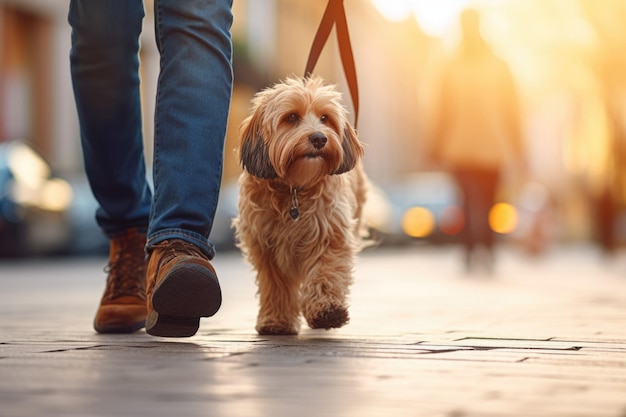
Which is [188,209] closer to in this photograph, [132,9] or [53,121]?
[132,9]

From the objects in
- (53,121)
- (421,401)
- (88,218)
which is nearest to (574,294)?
(421,401)

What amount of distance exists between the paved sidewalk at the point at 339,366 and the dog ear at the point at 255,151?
60 centimetres

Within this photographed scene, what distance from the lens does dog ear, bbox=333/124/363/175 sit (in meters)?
4.49

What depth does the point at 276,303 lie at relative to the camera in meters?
4.63

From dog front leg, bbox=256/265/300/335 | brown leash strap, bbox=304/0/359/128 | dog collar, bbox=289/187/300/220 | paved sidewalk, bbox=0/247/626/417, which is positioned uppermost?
brown leash strap, bbox=304/0/359/128

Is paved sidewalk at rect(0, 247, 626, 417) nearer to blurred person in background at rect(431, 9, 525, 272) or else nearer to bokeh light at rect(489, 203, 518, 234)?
blurred person in background at rect(431, 9, 525, 272)

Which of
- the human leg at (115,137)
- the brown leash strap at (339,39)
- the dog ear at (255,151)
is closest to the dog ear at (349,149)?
the dog ear at (255,151)

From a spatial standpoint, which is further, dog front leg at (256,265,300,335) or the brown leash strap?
the brown leash strap

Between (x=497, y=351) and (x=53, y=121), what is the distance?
875 inches

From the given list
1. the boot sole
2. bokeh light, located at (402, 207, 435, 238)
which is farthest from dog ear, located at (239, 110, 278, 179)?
bokeh light, located at (402, 207, 435, 238)

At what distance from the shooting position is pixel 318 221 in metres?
4.52

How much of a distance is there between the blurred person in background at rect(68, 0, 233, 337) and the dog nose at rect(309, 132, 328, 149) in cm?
37

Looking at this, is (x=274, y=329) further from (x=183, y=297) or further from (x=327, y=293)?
(x=183, y=297)

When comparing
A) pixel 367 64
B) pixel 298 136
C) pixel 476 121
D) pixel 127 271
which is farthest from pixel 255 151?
pixel 367 64
